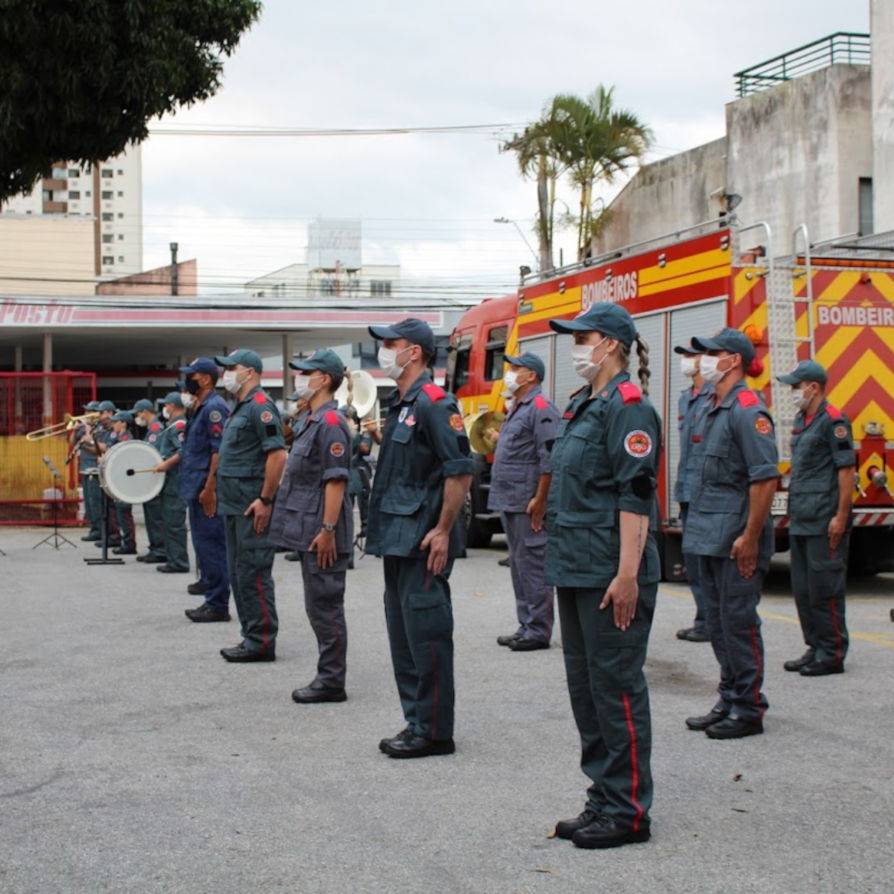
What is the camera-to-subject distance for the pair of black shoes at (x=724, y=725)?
643cm

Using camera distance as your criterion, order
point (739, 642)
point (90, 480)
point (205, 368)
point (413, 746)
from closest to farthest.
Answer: point (413, 746), point (739, 642), point (205, 368), point (90, 480)

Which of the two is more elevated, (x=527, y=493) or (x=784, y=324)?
(x=784, y=324)

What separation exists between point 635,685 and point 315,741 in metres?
2.19

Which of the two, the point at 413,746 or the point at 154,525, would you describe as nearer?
the point at 413,746

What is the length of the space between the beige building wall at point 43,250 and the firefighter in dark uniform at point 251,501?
5373cm

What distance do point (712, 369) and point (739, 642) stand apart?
143 cm

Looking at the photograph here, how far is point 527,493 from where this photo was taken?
31.7 ft

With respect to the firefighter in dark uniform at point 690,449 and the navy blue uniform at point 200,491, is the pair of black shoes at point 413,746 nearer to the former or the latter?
the firefighter in dark uniform at point 690,449

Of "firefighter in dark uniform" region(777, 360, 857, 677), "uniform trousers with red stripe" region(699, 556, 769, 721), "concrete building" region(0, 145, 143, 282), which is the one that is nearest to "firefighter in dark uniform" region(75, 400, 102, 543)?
"firefighter in dark uniform" region(777, 360, 857, 677)

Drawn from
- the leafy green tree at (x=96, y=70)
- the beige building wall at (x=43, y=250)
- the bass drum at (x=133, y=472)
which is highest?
the beige building wall at (x=43, y=250)

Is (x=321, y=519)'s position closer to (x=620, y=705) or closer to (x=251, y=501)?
(x=251, y=501)

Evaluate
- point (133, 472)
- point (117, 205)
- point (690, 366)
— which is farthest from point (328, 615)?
point (117, 205)

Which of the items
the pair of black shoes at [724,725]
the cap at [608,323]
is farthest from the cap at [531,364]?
the cap at [608,323]

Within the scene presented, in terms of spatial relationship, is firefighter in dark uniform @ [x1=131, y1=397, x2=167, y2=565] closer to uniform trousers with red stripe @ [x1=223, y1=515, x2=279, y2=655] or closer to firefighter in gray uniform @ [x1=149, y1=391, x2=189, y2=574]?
firefighter in gray uniform @ [x1=149, y1=391, x2=189, y2=574]
